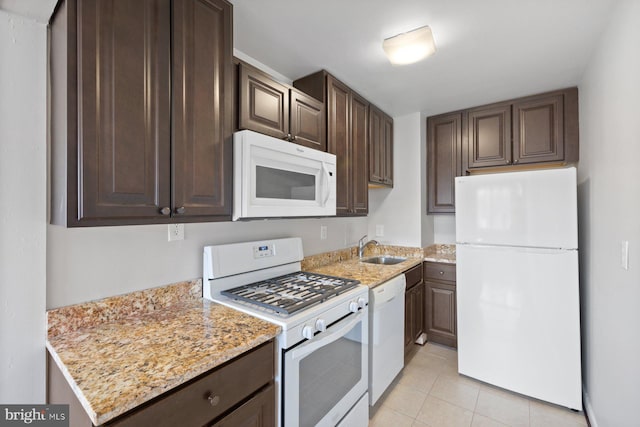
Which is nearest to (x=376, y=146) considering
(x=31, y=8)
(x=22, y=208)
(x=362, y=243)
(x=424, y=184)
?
(x=424, y=184)

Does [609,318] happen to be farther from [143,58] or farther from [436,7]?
[143,58]

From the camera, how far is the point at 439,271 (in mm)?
2793

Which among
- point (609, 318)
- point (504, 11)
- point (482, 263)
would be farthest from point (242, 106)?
point (609, 318)

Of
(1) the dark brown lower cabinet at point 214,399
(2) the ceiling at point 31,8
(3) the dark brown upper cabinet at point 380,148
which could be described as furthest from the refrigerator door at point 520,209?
(2) the ceiling at point 31,8

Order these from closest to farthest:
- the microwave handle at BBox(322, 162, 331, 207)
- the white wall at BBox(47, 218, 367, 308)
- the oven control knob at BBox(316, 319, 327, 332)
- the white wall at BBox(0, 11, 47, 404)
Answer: the white wall at BBox(0, 11, 47, 404)
the white wall at BBox(47, 218, 367, 308)
the oven control knob at BBox(316, 319, 327, 332)
the microwave handle at BBox(322, 162, 331, 207)

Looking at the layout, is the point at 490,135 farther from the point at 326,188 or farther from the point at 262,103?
the point at 262,103

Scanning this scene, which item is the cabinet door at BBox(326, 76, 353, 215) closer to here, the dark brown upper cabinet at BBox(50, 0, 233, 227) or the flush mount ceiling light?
the flush mount ceiling light

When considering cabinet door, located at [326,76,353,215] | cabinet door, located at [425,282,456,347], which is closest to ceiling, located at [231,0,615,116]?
cabinet door, located at [326,76,353,215]

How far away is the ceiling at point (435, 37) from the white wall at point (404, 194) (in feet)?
2.11

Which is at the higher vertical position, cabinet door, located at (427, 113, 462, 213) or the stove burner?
cabinet door, located at (427, 113, 462, 213)

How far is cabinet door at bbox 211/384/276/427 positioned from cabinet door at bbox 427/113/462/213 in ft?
8.12

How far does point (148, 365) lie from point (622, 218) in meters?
2.07

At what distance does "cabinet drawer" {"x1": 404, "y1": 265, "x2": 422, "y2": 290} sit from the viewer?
250 centimetres

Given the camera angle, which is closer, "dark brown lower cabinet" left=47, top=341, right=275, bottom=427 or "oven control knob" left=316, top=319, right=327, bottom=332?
"dark brown lower cabinet" left=47, top=341, right=275, bottom=427
